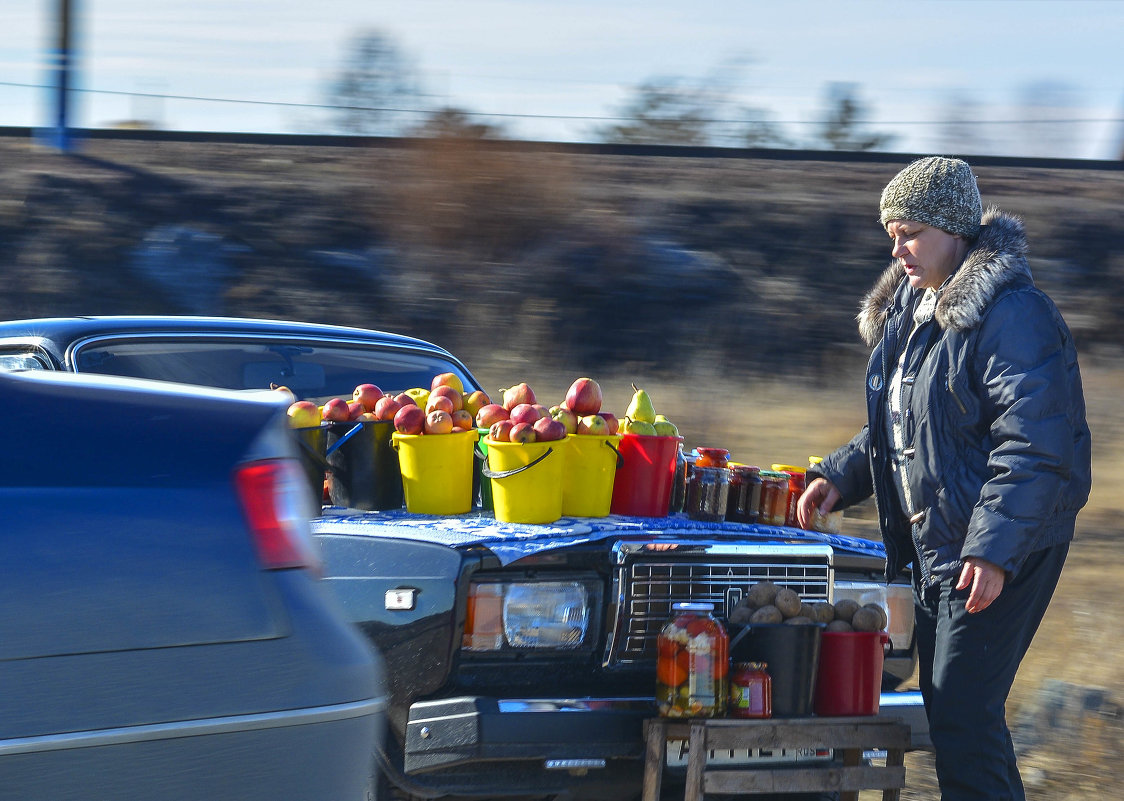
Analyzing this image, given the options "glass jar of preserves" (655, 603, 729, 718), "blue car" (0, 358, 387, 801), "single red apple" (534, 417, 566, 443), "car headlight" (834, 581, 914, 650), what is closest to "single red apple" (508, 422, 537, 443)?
"single red apple" (534, 417, 566, 443)

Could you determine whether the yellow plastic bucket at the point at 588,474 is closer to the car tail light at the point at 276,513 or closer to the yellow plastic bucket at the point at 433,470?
the yellow plastic bucket at the point at 433,470

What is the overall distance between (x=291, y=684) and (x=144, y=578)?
341 mm

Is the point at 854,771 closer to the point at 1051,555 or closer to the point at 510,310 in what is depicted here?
A: the point at 1051,555

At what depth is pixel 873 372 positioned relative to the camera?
3684mm

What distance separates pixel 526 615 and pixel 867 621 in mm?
975

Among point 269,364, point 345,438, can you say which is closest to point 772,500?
point 345,438

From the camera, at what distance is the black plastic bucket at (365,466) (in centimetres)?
398

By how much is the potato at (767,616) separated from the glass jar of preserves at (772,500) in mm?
641

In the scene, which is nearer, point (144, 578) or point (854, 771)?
point (144, 578)

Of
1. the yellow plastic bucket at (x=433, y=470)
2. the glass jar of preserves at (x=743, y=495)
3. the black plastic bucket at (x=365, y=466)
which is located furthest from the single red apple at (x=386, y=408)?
the glass jar of preserves at (x=743, y=495)

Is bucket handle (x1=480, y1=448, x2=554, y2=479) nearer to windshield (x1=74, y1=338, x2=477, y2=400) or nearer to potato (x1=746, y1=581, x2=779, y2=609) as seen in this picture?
potato (x1=746, y1=581, x2=779, y2=609)

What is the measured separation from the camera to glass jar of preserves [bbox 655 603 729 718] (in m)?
3.32

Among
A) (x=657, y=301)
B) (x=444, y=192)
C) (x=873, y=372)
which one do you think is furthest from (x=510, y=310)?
(x=873, y=372)

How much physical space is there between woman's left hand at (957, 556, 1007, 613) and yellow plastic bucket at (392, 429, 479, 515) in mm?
1550
